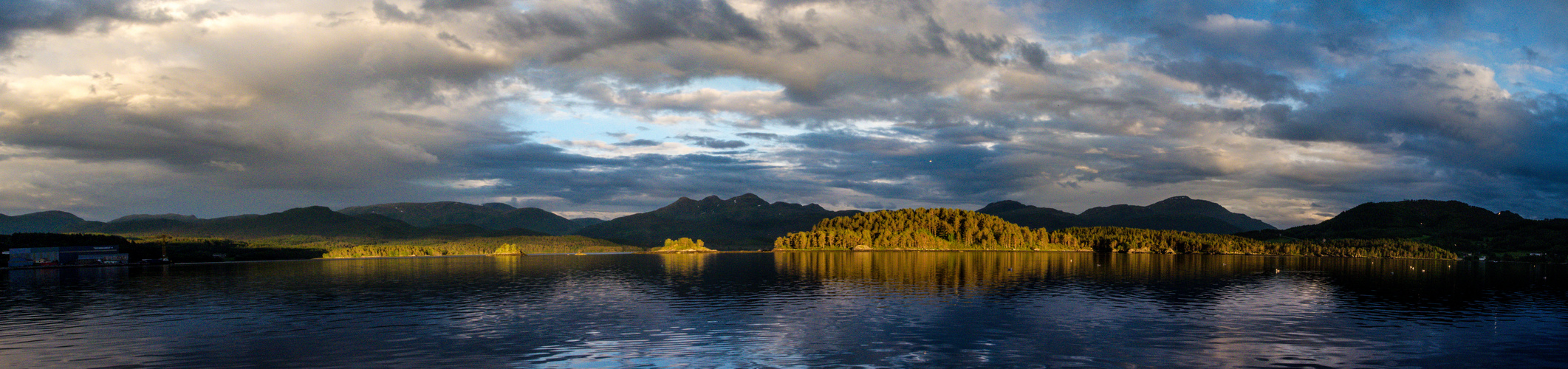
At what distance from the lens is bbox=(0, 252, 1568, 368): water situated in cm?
5041

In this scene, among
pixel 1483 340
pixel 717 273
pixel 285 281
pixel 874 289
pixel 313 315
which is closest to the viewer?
pixel 1483 340

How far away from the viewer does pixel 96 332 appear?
64500 mm

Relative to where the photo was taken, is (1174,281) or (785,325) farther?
(1174,281)

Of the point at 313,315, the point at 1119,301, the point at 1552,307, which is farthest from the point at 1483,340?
the point at 313,315

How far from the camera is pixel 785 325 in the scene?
217 ft

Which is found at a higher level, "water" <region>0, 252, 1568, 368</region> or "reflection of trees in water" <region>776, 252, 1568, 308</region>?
"water" <region>0, 252, 1568, 368</region>

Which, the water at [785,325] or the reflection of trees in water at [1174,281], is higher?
the water at [785,325]

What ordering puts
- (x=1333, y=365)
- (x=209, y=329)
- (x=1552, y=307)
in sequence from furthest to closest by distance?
(x=1552, y=307) → (x=209, y=329) → (x=1333, y=365)

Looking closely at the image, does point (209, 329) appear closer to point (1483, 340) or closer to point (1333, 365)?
point (1333, 365)

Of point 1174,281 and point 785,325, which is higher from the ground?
point 785,325

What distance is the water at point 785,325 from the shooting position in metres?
50.4

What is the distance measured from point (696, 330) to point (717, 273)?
102038 millimetres

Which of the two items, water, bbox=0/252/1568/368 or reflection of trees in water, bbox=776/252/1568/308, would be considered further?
reflection of trees in water, bbox=776/252/1568/308

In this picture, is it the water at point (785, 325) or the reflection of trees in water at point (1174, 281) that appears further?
the reflection of trees in water at point (1174, 281)
